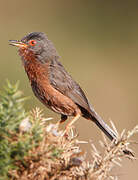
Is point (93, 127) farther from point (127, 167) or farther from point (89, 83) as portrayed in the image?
point (127, 167)

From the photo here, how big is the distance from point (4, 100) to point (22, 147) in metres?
0.21

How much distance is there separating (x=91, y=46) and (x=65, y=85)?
5.18m

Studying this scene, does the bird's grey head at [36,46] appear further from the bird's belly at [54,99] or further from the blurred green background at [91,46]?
the blurred green background at [91,46]

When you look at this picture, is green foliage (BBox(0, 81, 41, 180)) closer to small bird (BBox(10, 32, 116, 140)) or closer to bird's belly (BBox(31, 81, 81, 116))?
small bird (BBox(10, 32, 116, 140))

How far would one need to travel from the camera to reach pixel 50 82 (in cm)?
525

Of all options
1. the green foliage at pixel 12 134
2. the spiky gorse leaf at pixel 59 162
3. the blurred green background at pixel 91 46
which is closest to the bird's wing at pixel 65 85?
the blurred green background at pixel 91 46

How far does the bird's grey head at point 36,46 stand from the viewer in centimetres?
536

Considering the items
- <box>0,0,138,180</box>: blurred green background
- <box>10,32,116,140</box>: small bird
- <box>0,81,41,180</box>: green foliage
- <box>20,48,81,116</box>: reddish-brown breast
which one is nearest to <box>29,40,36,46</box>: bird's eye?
<box>10,32,116,140</box>: small bird

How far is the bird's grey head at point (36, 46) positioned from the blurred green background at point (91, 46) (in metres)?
2.34

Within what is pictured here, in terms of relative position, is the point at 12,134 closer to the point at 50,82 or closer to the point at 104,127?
the point at 104,127

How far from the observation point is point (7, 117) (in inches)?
66.7

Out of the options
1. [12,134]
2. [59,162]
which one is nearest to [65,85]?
[59,162]

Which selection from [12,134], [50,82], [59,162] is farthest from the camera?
[50,82]

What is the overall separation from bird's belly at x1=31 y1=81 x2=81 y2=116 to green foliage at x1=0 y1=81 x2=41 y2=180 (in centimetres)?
328
